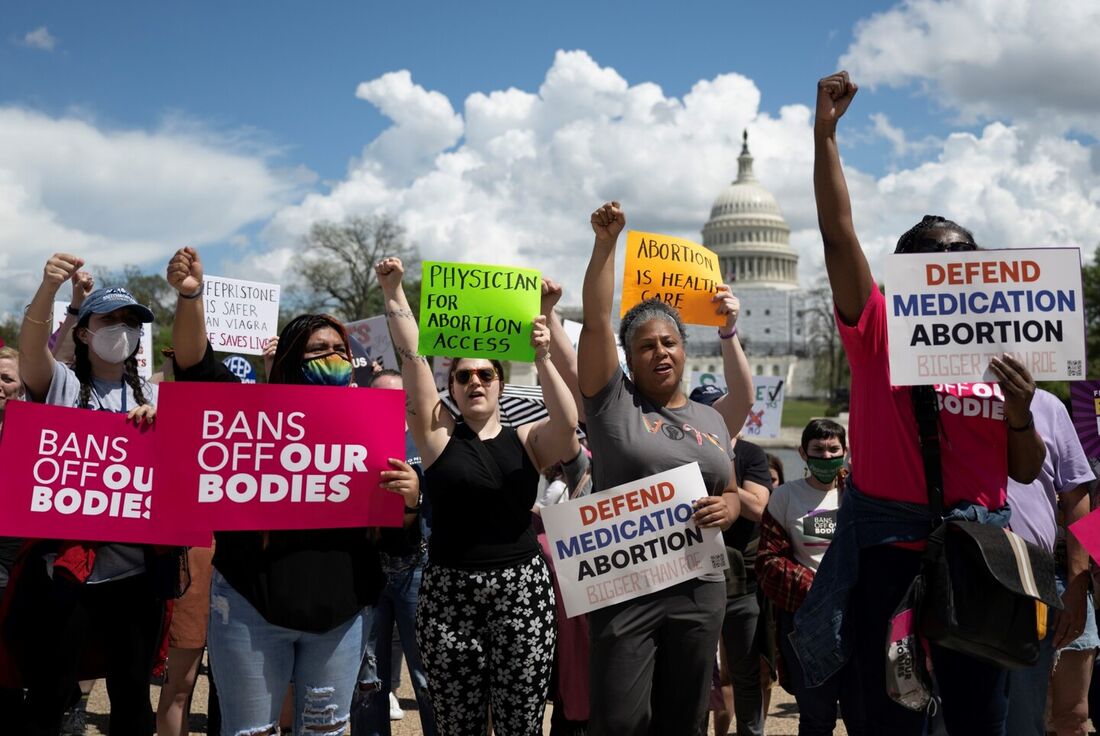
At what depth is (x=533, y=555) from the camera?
3664 mm

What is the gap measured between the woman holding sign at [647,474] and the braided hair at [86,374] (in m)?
1.77

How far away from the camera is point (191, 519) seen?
332 centimetres

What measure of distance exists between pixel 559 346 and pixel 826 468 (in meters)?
1.39

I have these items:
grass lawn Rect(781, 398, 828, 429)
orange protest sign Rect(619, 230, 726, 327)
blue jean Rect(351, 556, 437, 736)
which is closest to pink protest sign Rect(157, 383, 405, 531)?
blue jean Rect(351, 556, 437, 736)

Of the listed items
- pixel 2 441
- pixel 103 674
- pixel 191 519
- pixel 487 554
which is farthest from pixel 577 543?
pixel 2 441

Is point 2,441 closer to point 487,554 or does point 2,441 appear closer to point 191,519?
point 191,519

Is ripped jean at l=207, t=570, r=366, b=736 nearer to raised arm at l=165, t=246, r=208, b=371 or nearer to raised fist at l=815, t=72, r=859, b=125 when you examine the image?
raised arm at l=165, t=246, r=208, b=371

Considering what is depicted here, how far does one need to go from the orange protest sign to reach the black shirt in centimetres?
248

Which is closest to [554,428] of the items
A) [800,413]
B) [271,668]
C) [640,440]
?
[640,440]

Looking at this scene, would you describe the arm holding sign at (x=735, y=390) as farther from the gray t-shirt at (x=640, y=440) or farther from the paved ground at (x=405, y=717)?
the paved ground at (x=405, y=717)

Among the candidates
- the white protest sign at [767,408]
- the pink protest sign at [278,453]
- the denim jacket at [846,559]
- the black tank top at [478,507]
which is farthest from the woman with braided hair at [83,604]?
the white protest sign at [767,408]

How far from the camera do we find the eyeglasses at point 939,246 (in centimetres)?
296

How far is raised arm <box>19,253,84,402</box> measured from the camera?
3.74 meters

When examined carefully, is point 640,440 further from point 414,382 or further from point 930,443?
A: point 930,443
